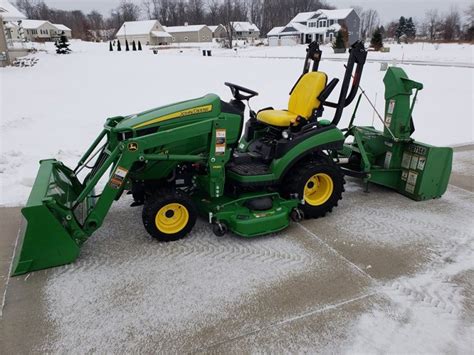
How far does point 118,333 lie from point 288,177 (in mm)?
2341

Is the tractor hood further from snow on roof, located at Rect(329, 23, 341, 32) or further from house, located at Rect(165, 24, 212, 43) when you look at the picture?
house, located at Rect(165, 24, 212, 43)

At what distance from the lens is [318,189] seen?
4.62m

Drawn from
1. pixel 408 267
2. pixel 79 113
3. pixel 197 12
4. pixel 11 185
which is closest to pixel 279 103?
pixel 79 113

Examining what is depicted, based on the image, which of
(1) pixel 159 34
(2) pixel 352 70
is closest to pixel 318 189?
(2) pixel 352 70

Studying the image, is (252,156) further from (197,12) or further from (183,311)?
(197,12)

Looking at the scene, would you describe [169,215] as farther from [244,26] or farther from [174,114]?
[244,26]

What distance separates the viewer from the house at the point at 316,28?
5850cm

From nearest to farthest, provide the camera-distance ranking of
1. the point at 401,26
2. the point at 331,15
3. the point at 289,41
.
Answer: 1. the point at 289,41
2. the point at 331,15
3. the point at 401,26

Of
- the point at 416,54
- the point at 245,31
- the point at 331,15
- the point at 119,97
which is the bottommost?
the point at 119,97

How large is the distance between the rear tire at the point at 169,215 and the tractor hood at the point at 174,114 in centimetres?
66

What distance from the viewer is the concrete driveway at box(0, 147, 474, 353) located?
106 inches

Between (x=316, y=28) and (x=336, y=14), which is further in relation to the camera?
(x=316, y=28)

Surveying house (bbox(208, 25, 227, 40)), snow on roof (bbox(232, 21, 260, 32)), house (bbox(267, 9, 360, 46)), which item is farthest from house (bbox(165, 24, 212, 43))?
house (bbox(267, 9, 360, 46))

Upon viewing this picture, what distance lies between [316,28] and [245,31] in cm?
2058
